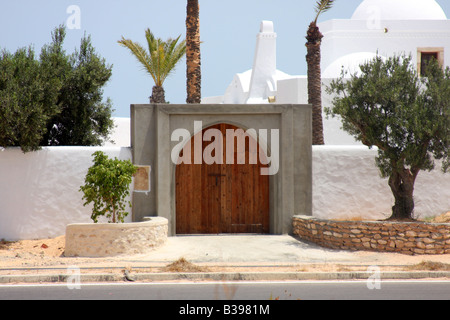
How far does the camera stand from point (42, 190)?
14.5 meters

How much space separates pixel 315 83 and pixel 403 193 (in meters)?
6.87

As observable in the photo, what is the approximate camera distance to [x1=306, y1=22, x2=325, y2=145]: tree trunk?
19.4 metres

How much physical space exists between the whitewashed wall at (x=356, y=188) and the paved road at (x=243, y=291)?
5579 mm

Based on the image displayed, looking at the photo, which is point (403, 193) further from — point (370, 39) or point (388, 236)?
point (370, 39)

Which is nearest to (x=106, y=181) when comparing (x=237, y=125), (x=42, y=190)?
(x=42, y=190)

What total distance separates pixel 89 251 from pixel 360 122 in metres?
6.89


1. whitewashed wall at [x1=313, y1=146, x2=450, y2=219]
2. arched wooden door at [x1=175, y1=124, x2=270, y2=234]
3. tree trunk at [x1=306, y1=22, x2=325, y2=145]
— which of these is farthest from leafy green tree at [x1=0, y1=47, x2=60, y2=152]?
tree trunk at [x1=306, y1=22, x2=325, y2=145]

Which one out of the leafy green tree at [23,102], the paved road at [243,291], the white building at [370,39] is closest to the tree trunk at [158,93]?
the white building at [370,39]

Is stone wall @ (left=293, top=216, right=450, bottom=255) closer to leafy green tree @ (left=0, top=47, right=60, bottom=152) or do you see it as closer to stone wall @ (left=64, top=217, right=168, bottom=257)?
stone wall @ (left=64, top=217, right=168, bottom=257)

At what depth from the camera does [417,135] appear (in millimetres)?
13234

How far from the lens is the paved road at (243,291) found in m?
8.27

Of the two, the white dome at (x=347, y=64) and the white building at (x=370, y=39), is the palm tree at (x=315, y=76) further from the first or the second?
the white building at (x=370, y=39)

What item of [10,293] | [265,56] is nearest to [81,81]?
[10,293]

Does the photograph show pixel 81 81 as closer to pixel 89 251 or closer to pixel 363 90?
pixel 89 251
